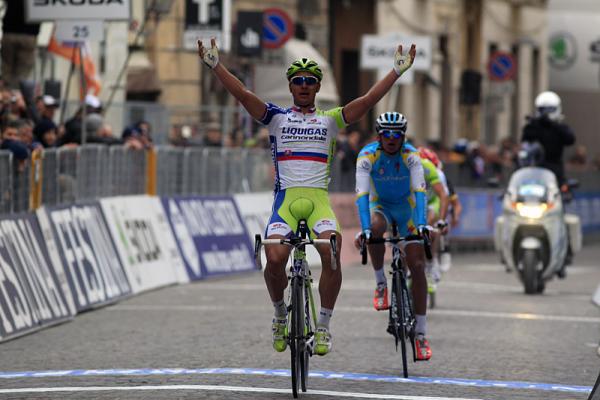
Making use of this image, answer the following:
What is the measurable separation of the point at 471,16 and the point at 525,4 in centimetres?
540

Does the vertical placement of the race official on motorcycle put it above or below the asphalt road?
above

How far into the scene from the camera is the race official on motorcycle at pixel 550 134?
74.3ft

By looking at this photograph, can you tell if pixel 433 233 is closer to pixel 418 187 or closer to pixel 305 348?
pixel 418 187

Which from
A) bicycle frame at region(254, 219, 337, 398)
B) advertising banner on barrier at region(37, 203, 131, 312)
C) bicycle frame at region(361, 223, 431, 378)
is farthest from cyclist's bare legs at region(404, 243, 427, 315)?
advertising banner on barrier at region(37, 203, 131, 312)

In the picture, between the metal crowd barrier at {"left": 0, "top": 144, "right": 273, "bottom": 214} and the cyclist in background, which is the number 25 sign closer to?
the metal crowd barrier at {"left": 0, "top": 144, "right": 273, "bottom": 214}

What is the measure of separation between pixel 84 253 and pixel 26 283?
243cm

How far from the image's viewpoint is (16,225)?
16.3 meters

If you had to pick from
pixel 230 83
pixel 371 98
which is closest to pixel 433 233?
pixel 371 98

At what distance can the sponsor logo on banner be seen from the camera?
57.8 feet

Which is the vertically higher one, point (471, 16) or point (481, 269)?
point (471, 16)

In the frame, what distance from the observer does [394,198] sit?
47.3ft

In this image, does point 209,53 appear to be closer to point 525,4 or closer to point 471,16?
point 471,16

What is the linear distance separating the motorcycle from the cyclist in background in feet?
7.63

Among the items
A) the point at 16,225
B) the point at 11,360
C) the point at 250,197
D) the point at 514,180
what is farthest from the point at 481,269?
the point at 11,360
